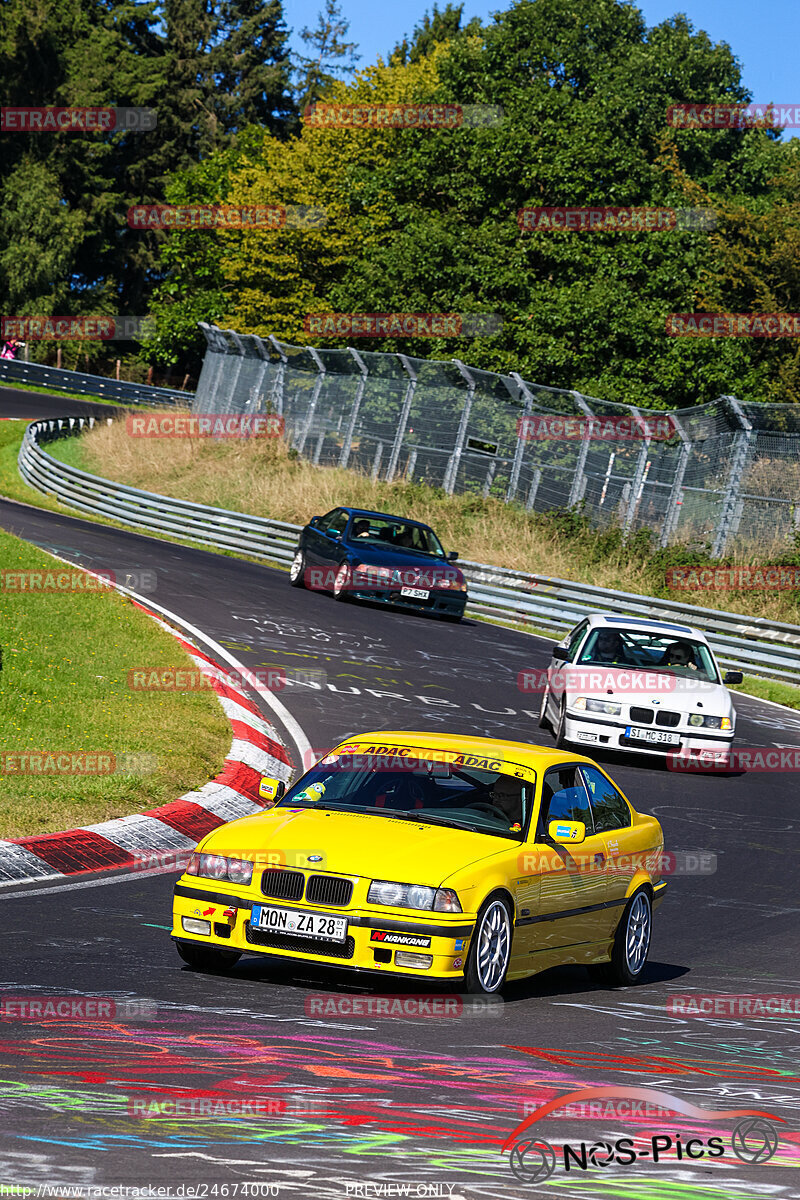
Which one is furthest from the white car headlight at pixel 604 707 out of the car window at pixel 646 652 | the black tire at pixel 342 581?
the black tire at pixel 342 581

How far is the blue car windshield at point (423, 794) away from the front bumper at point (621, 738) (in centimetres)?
796

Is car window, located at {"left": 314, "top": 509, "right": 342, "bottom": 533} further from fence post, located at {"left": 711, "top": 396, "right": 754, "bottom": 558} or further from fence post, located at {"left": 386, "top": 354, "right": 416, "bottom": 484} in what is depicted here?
fence post, located at {"left": 386, "top": 354, "right": 416, "bottom": 484}

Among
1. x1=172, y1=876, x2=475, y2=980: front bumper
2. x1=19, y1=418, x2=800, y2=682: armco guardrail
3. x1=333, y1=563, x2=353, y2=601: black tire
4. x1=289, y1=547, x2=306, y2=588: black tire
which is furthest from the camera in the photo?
x1=289, y1=547, x2=306, y2=588: black tire

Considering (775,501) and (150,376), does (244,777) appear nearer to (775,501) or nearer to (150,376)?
(775,501)

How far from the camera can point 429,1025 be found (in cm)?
690

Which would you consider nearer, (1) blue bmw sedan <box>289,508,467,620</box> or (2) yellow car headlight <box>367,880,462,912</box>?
(2) yellow car headlight <box>367,880,462,912</box>

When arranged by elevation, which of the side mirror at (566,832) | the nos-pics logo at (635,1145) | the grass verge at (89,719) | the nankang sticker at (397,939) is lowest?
the grass verge at (89,719)

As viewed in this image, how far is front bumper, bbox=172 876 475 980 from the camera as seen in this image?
707cm

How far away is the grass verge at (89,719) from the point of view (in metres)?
11.4

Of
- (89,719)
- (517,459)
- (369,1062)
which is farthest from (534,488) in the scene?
(369,1062)

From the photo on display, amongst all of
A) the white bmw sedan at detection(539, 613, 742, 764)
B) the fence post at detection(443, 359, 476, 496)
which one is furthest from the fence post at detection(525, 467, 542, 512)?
the white bmw sedan at detection(539, 613, 742, 764)

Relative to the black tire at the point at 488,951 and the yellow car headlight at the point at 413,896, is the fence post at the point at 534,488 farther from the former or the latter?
the yellow car headlight at the point at 413,896

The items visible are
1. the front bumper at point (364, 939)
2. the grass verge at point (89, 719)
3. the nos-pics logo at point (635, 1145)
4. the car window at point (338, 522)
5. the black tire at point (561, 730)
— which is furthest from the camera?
the car window at point (338, 522)

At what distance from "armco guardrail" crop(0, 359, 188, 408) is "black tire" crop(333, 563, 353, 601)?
122ft
